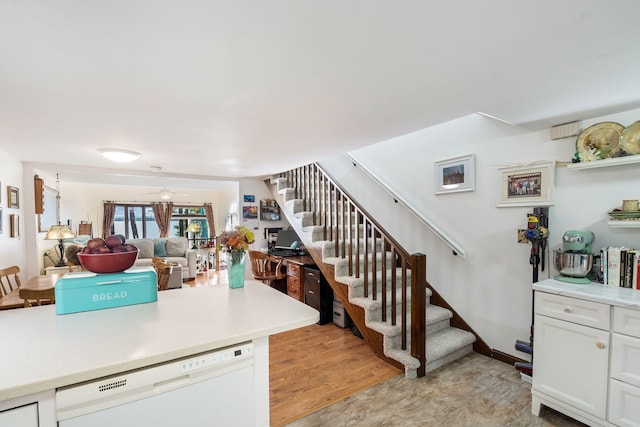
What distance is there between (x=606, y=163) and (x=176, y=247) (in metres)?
8.24

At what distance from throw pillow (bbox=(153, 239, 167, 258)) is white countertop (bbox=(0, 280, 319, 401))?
651cm

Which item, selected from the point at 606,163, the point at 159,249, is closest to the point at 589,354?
the point at 606,163

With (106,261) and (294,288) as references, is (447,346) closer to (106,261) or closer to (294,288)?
(294,288)

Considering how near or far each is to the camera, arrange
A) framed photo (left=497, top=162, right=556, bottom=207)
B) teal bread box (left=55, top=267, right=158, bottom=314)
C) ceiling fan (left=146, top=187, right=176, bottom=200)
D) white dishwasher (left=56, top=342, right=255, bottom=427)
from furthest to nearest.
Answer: ceiling fan (left=146, top=187, right=176, bottom=200) → framed photo (left=497, top=162, right=556, bottom=207) → teal bread box (left=55, top=267, right=158, bottom=314) → white dishwasher (left=56, top=342, right=255, bottom=427)

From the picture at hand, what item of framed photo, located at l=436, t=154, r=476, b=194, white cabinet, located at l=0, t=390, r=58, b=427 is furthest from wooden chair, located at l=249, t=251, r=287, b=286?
white cabinet, located at l=0, t=390, r=58, b=427

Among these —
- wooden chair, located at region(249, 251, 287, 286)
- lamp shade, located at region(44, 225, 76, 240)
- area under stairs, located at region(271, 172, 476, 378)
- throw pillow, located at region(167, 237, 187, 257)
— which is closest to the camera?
area under stairs, located at region(271, 172, 476, 378)

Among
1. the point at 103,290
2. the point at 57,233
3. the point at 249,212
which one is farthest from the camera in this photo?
the point at 249,212

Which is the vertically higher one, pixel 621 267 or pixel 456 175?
pixel 456 175

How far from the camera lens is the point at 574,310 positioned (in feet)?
5.82

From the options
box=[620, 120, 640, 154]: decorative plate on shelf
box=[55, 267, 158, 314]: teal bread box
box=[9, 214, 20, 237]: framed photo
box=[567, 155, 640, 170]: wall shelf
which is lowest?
box=[55, 267, 158, 314]: teal bread box

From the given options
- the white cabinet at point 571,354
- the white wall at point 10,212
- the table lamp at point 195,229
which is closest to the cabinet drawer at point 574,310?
the white cabinet at point 571,354

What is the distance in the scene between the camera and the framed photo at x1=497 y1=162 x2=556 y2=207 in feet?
7.63

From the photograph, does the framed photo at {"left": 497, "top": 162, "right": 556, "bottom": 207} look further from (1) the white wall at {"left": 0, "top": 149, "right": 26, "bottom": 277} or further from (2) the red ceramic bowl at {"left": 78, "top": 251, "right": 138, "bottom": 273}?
(1) the white wall at {"left": 0, "top": 149, "right": 26, "bottom": 277}

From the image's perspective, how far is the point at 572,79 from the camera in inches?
58.4
